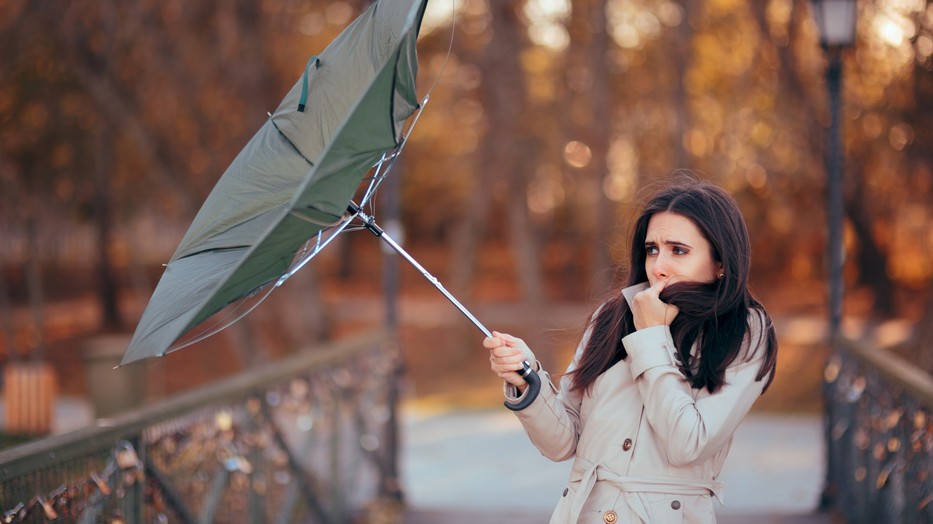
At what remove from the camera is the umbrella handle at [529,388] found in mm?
2799

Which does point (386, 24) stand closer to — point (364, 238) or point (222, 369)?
point (222, 369)

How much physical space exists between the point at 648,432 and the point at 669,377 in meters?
0.18

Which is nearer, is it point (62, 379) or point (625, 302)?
point (625, 302)

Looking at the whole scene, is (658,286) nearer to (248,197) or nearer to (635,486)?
(635,486)

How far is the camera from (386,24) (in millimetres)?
2807

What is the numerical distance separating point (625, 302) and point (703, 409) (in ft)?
1.29

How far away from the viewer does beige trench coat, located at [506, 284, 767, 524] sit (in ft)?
8.75

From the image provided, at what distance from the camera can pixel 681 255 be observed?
2.84m

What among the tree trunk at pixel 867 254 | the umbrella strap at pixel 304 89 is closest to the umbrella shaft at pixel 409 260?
the umbrella strap at pixel 304 89

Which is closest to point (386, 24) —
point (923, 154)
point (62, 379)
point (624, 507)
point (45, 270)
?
point (624, 507)

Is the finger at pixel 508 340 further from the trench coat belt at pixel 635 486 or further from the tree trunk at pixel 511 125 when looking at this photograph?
the tree trunk at pixel 511 125

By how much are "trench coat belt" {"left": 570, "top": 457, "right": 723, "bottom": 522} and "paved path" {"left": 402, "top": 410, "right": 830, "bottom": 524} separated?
4480 mm

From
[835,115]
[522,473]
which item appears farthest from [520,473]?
[835,115]

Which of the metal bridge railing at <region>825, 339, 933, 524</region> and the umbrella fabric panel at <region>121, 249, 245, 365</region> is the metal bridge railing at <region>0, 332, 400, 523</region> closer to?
the umbrella fabric panel at <region>121, 249, 245, 365</region>
